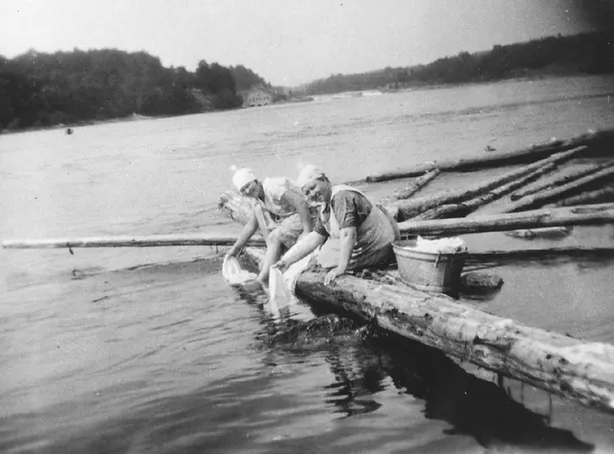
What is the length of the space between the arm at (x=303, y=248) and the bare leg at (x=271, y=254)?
48 centimetres

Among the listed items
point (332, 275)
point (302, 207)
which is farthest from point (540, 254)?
point (332, 275)

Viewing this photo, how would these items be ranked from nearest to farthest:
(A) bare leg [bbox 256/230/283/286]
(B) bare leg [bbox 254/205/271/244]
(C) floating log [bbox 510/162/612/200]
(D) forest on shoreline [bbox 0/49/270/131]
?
(A) bare leg [bbox 256/230/283/286] < (B) bare leg [bbox 254/205/271/244] < (C) floating log [bbox 510/162/612/200] < (D) forest on shoreline [bbox 0/49/270/131]

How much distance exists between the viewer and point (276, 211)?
241 inches

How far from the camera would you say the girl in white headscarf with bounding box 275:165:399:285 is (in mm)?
4562

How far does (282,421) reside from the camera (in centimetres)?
347

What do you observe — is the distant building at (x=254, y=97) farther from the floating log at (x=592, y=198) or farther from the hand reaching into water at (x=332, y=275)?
the hand reaching into water at (x=332, y=275)

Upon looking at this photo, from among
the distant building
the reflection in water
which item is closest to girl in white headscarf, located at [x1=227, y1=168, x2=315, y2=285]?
the reflection in water

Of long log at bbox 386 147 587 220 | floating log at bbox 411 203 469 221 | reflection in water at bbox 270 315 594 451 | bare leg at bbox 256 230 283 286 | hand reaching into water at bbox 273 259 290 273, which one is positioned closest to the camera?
reflection in water at bbox 270 315 594 451

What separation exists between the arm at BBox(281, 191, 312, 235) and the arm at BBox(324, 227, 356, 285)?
3.17 feet

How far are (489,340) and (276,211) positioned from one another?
3.51 metres

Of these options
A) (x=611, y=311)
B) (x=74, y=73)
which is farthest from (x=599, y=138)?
(x=74, y=73)

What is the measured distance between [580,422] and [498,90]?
56.8 m

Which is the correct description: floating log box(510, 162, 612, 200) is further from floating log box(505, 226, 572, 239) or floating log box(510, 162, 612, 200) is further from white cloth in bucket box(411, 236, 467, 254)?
white cloth in bucket box(411, 236, 467, 254)

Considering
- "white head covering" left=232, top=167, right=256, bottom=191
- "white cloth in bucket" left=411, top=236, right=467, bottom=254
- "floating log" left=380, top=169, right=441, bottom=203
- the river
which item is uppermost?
"white head covering" left=232, top=167, right=256, bottom=191
